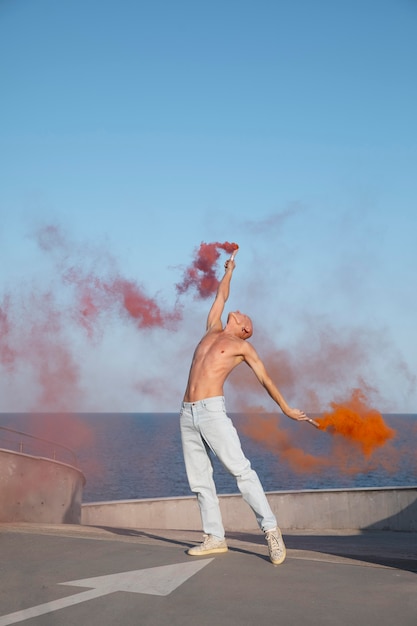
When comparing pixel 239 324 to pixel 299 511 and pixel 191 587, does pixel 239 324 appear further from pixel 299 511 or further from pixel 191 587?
pixel 299 511

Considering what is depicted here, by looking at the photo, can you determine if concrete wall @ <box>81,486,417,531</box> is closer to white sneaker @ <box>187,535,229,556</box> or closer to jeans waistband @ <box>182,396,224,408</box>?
white sneaker @ <box>187,535,229,556</box>

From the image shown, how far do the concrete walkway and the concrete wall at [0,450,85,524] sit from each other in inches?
209

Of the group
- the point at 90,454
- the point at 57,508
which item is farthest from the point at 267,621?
the point at 90,454

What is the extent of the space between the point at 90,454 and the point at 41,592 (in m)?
93.5

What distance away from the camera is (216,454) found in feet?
21.4

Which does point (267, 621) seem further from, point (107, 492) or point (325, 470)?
point (325, 470)

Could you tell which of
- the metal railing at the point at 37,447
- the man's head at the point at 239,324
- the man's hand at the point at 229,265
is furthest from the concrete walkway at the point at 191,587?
the metal railing at the point at 37,447

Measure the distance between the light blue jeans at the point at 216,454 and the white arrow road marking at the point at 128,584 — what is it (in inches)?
31.5

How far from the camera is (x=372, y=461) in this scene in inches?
3713

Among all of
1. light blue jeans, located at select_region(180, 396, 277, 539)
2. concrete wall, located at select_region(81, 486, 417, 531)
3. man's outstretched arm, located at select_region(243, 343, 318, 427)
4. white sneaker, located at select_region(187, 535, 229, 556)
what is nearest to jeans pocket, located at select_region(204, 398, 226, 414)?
light blue jeans, located at select_region(180, 396, 277, 539)

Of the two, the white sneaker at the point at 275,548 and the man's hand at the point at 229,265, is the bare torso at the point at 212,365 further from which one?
the white sneaker at the point at 275,548

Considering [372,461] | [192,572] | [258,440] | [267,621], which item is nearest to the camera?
[267,621]

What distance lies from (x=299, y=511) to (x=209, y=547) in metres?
17.0

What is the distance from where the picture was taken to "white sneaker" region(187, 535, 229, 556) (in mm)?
6337
